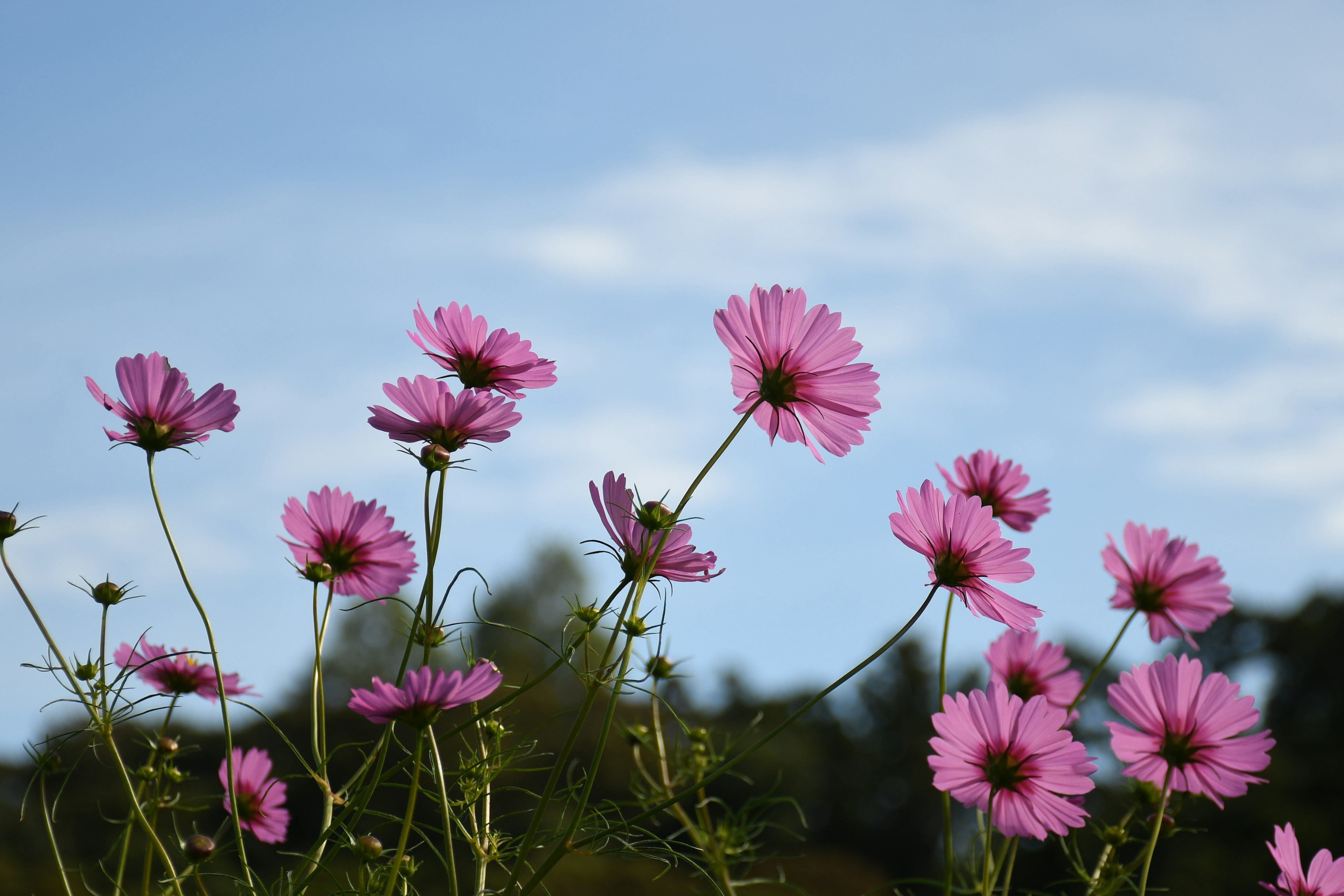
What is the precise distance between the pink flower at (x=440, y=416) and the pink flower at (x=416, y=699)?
23cm

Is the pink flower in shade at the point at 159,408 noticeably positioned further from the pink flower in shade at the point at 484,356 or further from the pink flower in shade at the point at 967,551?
the pink flower in shade at the point at 967,551

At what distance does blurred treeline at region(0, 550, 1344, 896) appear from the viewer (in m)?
5.91

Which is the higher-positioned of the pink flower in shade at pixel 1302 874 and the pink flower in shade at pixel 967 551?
the pink flower in shade at pixel 967 551

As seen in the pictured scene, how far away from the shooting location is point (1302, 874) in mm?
937

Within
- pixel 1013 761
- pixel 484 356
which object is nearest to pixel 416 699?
pixel 484 356

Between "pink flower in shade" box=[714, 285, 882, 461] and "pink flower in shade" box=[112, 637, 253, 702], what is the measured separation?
65cm

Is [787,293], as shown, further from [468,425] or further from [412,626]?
[412,626]

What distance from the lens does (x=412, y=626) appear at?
2.45 ft

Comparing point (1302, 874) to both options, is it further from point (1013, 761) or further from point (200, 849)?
point (200, 849)

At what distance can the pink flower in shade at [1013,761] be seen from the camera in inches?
31.8

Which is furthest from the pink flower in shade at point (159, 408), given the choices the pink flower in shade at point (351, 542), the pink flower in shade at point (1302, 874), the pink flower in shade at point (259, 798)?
the pink flower in shade at point (1302, 874)

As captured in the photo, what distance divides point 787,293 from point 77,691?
2.15ft

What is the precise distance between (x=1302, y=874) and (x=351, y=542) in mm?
917

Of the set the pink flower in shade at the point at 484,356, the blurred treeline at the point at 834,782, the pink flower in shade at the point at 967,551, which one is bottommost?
the blurred treeline at the point at 834,782
